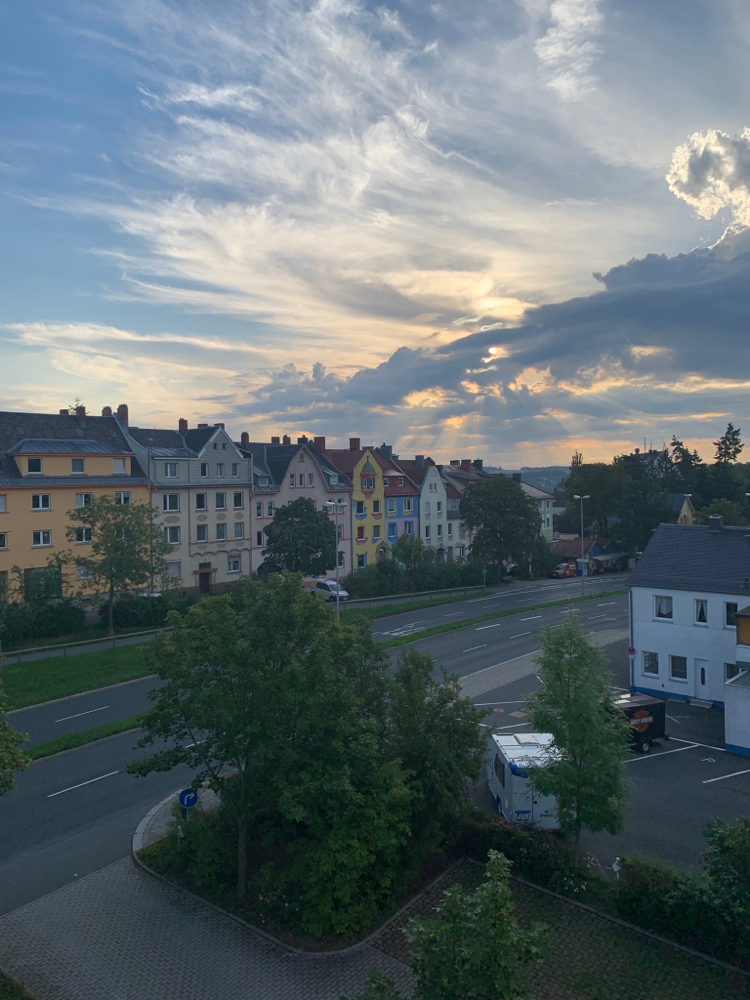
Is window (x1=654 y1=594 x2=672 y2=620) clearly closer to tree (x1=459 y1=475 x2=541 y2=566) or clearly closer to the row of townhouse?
the row of townhouse

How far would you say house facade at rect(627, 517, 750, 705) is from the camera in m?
28.9

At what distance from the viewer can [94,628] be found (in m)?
42.7

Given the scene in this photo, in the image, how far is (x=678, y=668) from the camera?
1200 inches

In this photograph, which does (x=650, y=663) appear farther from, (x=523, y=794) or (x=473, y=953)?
(x=473, y=953)

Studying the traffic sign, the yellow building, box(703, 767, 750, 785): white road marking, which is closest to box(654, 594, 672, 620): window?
box(703, 767, 750, 785): white road marking

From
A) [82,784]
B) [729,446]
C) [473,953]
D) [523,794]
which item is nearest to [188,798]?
[82,784]

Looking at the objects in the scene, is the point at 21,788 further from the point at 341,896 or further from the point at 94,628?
the point at 94,628

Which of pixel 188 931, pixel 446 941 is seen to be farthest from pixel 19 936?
pixel 446 941

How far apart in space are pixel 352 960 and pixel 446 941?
5929 mm

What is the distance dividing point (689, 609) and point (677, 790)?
1083 centimetres

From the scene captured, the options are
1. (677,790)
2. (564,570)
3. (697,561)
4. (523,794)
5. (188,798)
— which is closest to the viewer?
(188,798)

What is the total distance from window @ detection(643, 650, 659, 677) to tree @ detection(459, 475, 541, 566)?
33505mm

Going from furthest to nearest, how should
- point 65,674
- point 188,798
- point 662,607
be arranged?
1. point 65,674
2. point 662,607
3. point 188,798

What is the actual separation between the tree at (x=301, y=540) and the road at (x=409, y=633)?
24.9 ft
